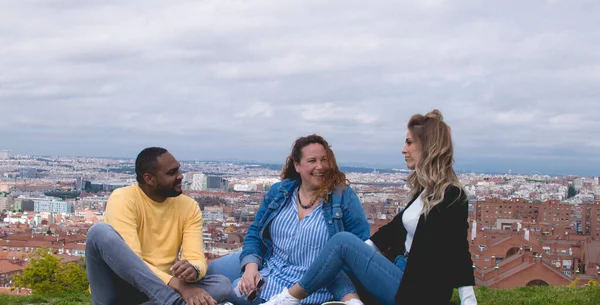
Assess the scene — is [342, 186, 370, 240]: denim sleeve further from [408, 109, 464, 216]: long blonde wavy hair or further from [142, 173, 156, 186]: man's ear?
[142, 173, 156, 186]: man's ear

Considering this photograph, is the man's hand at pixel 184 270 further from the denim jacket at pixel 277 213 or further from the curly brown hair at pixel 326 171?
the curly brown hair at pixel 326 171

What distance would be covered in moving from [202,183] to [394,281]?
112160 mm

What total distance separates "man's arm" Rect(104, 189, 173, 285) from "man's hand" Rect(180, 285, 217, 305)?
12 centimetres

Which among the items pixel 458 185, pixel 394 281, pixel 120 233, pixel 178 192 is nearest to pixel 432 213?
pixel 458 185

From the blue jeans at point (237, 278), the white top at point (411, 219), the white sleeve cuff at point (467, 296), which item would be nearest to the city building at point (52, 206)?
the blue jeans at point (237, 278)

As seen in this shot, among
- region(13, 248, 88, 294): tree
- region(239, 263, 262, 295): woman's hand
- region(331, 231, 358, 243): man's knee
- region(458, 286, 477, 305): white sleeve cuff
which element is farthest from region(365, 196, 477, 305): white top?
region(13, 248, 88, 294): tree

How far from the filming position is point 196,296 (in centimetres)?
327

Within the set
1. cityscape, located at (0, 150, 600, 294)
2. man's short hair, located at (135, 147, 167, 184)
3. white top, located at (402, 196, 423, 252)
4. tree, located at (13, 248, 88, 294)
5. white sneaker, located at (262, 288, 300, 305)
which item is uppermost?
man's short hair, located at (135, 147, 167, 184)

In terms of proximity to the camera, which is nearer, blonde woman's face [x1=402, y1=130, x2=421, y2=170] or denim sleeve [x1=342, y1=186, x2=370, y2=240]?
blonde woman's face [x1=402, y1=130, x2=421, y2=170]

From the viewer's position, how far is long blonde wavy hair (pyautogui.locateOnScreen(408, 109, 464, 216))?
3068 mm

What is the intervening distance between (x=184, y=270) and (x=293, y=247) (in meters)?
0.71

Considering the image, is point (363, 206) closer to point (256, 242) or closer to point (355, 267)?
point (256, 242)

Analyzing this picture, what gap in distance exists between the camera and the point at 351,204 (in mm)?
3736

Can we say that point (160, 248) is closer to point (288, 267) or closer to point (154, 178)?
point (154, 178)
